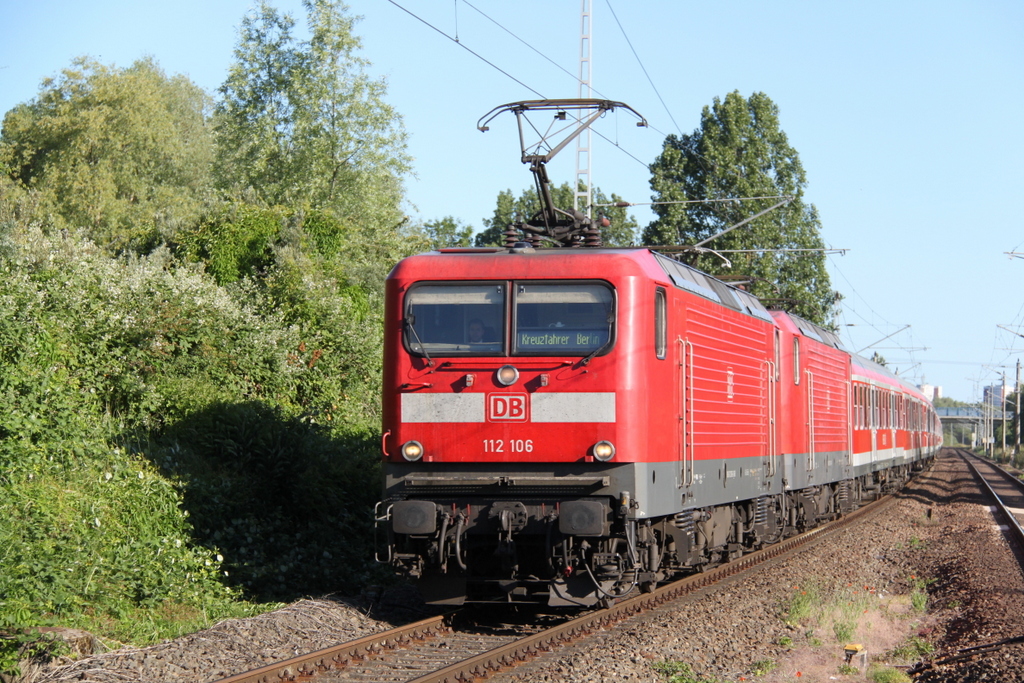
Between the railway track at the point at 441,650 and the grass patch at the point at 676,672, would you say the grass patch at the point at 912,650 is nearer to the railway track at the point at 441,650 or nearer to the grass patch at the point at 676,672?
the grass patch at the point at 676,672

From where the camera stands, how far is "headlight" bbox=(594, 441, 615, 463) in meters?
9.45

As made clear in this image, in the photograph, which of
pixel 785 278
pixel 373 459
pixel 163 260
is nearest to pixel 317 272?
pixel 163 260

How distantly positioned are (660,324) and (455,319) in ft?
6.37

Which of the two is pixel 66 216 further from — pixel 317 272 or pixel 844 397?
pixel 844 397

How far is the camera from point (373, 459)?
16.1 meters

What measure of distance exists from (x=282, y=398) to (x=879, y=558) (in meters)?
9.53

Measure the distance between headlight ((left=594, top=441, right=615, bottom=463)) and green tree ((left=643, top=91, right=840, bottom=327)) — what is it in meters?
32.5

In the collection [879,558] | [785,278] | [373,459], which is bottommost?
[879,558]

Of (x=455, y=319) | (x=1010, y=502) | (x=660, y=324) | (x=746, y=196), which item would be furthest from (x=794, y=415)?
(x=746, y=196)

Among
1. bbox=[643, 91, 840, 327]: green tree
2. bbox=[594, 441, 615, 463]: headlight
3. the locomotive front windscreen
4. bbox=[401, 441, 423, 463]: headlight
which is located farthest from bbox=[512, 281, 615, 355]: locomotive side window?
bbox=[643, 91, 840, 327]: green tree

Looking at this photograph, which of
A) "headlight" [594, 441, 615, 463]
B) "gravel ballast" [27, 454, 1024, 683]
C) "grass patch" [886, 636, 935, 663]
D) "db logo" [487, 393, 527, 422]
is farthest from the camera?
"grass patch" [886, 636, 935, 663]

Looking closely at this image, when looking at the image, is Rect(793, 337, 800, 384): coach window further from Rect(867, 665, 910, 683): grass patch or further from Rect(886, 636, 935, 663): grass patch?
Rect(867, 665, 910, 683): grass patch

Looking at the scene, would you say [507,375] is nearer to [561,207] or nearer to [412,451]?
[412,451]

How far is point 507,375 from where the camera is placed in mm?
9609
